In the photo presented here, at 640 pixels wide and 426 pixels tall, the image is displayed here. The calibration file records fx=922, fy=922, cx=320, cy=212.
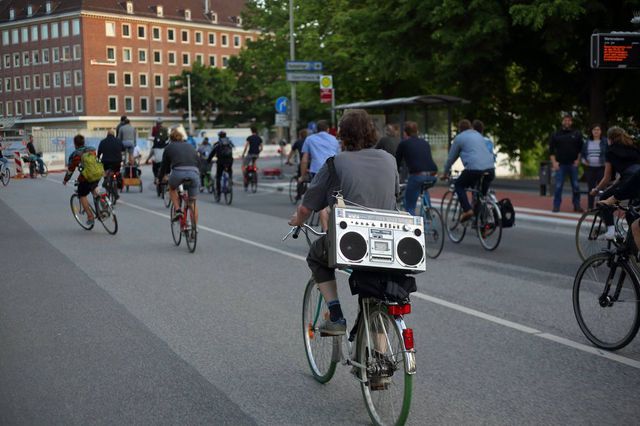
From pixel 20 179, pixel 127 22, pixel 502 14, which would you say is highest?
pixel 127 22

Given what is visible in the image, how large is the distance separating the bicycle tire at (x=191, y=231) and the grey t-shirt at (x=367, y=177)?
7743 millimetres

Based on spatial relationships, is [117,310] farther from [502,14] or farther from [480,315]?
[502,14]

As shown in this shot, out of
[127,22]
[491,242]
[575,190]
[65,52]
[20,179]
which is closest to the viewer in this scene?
[491,242]

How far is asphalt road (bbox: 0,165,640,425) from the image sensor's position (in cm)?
512

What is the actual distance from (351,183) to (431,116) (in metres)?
22.4

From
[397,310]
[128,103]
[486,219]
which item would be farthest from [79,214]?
[128,103]

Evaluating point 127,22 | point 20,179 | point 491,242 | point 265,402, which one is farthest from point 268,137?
point 265,402

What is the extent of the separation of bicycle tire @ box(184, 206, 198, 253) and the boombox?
8.10 metres

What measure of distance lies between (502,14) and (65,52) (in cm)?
1955

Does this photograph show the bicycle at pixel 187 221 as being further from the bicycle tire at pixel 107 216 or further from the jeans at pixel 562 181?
the jeans at pixel 562 181

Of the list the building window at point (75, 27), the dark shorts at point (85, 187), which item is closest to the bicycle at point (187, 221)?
the dark shorts at point (85, 187)

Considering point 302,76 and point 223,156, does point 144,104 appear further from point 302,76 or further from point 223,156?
point 223,156

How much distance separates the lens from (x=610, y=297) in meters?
6.57

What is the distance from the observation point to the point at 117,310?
8.30m
